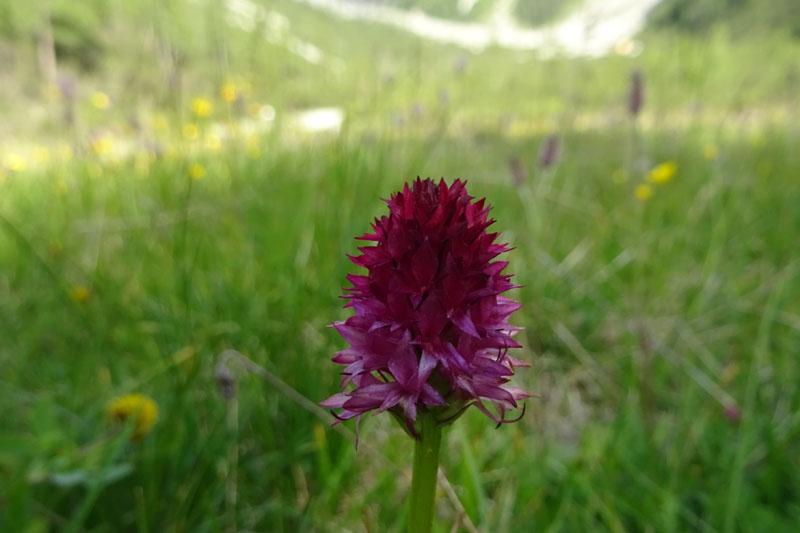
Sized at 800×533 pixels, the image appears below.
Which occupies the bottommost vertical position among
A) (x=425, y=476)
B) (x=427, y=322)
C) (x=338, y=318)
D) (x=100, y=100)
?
(x=338, y=318)

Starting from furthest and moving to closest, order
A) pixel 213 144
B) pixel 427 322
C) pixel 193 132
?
pixel 213 144 < pixel 193 132 < pixel 427 322

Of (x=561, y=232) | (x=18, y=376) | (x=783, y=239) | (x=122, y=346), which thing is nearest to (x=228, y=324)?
(x=122, y=346)

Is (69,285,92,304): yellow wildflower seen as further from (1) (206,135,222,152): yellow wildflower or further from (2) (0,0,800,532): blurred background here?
(1) (206,135,222,152): yellow wildflower

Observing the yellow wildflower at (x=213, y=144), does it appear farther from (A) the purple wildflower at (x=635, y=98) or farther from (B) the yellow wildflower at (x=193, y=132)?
(A) the purple wildflower at (x=635, y=98)

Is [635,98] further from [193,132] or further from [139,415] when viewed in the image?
[193,132]

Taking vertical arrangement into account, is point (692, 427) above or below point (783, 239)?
below

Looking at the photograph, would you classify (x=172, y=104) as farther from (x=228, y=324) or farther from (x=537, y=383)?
(x=537, y=383)

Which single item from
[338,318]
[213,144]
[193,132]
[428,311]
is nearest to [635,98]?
[338,318]
